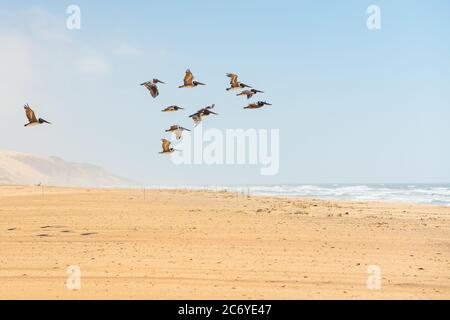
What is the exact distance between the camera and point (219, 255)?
582 inches

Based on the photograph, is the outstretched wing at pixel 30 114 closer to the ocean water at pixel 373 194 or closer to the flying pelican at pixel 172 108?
the flying pelican at pixel 172 108

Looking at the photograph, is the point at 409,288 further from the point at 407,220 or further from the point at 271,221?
the point at 407,220

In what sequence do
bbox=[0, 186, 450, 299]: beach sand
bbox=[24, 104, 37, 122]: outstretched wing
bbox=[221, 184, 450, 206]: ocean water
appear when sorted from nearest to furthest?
bbox=[0, 186, 450, 299]: beach sand → bbox=[24, 104, 37, 122]: outstretched wing → bbox=[221, 184, 450, 206]: ocean water

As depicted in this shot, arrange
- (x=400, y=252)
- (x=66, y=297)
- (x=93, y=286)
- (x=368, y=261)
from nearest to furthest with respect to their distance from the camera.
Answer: (x=66, y=297) < (x=93, y=286) < (x=368, y=261) < (x=400, y=252)

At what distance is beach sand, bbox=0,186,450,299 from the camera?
1107cm

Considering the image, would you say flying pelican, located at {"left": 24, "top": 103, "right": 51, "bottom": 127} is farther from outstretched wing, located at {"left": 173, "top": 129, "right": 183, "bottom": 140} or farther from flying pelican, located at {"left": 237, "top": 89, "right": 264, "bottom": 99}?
flying pelican, located at {"left": 237, "top": 89, "right": 264, "bottom": 99}

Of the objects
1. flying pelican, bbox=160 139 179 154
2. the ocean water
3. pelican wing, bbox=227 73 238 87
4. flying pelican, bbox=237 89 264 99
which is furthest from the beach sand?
the ocean water

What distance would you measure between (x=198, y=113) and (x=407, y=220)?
1019cm

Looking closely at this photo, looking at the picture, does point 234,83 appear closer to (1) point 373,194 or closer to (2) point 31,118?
(2) point 31,118

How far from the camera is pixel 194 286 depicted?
11.3 m

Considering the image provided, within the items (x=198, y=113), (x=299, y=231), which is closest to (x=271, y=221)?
(x=299, y=231)

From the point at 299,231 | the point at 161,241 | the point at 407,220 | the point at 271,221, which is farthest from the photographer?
the point at 407,220

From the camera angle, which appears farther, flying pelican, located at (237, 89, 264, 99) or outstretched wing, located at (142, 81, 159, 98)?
flying pelican, located at (237, 89, 264, 99)

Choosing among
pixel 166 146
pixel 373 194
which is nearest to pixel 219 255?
pixel 166 146
